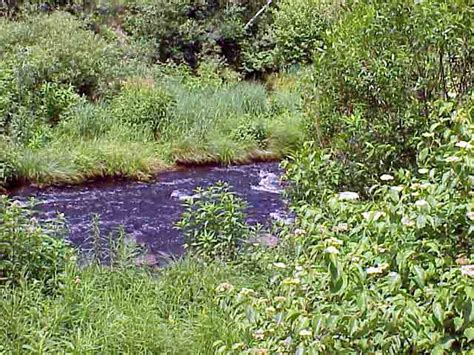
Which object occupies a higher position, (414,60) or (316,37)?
(414,60)

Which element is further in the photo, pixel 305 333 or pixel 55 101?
pixel 55 101

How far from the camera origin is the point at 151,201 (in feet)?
23.3

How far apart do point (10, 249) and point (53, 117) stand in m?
5.61

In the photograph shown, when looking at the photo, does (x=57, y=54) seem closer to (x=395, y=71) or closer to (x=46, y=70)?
(x=46, y=70)

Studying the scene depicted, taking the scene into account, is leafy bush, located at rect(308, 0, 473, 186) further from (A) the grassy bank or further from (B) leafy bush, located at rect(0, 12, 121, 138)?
(B) leafy bush, located at rect(0, 12, 121, 138)

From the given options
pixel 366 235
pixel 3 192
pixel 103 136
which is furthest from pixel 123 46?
pixel 366 235

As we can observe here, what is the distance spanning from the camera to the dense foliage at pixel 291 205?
64.6 inches

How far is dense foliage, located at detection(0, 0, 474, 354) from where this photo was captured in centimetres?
164

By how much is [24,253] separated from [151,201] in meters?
3.28

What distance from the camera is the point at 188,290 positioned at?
13.0ft

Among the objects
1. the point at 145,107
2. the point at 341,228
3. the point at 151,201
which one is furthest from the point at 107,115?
the point at 341,228

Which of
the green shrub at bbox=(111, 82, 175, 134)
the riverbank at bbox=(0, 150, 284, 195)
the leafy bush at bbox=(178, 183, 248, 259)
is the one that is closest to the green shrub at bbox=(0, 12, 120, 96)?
the green shrub at bbox=(111, 82, 175, 134)

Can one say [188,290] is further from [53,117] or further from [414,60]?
[53,117]

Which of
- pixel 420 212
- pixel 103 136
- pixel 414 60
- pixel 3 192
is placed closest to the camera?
pixel 420 212
